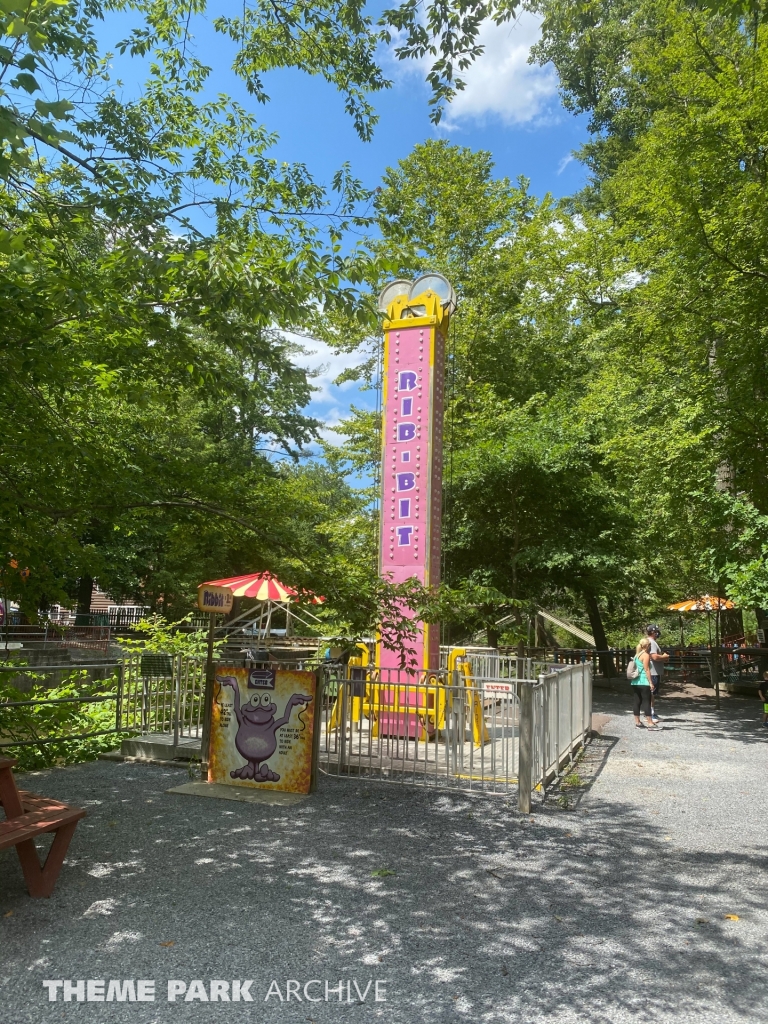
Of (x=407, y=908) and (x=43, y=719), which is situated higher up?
(x=43, y=719)

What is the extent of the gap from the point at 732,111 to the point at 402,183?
14.4 m

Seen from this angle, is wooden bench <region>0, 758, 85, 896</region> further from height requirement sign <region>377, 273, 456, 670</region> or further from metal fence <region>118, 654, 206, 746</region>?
height requirement sign <region>377, 273, 456, 670</region>

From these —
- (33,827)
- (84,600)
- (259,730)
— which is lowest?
(33,827)

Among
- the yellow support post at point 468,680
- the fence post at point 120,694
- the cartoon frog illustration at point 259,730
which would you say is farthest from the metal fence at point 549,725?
the fence post at point 120,694

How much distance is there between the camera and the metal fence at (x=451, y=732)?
25.9 ft

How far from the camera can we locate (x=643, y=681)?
13.5 meters

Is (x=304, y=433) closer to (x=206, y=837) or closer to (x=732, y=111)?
(x=732, y=111)

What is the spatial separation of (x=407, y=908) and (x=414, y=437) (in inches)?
317

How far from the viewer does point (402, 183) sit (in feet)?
87.8

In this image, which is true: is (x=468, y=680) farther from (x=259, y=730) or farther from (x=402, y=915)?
(x=402, y=915)

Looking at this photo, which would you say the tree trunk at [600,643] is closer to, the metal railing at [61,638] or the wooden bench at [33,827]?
the metal railing at [61,638]

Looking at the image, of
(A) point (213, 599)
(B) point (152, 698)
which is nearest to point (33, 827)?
(A) point (213, 599)

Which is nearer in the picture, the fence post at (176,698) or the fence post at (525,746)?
the fence post at (525,746)

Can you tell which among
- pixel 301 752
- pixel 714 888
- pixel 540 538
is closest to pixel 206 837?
pixel 301 752
